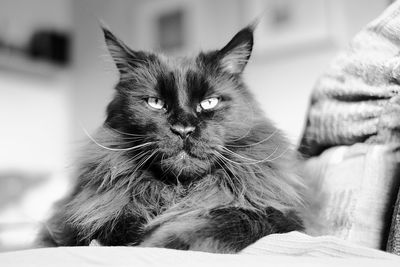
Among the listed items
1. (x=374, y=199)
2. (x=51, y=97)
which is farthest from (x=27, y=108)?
(x=374, y=199)

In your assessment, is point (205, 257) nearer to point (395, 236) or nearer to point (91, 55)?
point (395, 236)

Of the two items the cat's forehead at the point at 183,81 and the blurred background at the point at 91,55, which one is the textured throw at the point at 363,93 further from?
the blurred background at the point at 91,55

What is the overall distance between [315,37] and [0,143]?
2.80 metres

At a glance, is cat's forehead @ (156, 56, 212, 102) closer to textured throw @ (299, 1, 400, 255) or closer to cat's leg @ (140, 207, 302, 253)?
cat's leg @ (140, 207, 302, 253)

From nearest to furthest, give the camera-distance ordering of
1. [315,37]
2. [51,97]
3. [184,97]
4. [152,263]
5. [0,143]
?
1. [152,263]
2. [184,97]
3. [315,37]
4. [0,143]
5. [51,97]

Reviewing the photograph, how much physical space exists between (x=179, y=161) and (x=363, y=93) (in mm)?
534

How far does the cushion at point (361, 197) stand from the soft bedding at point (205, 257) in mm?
227

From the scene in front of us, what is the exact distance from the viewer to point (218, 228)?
901mm

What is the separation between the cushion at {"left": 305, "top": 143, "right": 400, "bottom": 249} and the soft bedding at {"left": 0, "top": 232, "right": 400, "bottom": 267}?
227mm

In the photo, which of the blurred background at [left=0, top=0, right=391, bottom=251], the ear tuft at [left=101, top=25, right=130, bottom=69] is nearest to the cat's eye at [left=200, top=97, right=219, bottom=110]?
the ear tuft at [left=101, top=25, right=130, bottom=69]

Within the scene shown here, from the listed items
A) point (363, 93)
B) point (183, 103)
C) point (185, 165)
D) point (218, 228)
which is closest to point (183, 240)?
point (218, 228)

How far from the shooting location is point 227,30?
3.67 meters

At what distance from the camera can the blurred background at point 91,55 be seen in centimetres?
313

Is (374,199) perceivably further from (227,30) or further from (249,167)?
(227,30)
